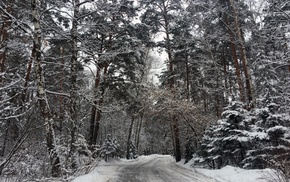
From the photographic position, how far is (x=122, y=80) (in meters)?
17.8

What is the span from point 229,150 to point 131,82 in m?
10.2

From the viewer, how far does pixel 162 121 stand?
19.5 metres

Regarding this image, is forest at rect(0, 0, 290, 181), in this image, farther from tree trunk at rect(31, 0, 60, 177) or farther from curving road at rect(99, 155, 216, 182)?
curving road at rect(99, 155, 216, 182)

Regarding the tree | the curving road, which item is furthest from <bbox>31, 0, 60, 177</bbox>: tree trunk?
the tree

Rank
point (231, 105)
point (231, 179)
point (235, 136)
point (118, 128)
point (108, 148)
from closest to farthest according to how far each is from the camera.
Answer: point (231, 179) < point (235, 136) < point (231, 105) < point (108, 148) < point (118, 128)

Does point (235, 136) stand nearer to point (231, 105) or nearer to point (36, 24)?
point (231, 105)

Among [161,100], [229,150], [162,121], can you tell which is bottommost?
[229,150]

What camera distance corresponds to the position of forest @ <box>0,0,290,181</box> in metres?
6.61

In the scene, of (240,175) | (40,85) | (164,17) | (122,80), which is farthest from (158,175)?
(164,17)

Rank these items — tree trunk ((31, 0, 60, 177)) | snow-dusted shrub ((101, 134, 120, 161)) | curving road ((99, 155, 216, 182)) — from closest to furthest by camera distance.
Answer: tree trunk ((31, 0, 60, 177)) < curving road ((99, 155, 216, 182)) < snow-dusted shrub ((101, 134, 120, 161))

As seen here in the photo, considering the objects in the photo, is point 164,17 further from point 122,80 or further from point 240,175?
point 240,175

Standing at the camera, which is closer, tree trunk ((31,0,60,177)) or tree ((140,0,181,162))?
tree trunk ((31,0,60,177))

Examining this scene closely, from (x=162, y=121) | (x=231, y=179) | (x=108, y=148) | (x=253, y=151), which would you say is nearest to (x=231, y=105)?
(x=253, y=151)

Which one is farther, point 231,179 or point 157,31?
point 157,31
